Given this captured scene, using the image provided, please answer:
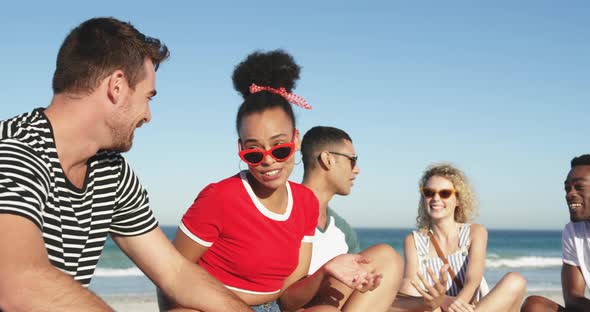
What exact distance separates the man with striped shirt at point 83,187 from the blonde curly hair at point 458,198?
10.8ft

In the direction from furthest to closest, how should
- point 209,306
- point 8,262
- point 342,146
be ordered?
point 342,146 → point 209,306 → point 8,262

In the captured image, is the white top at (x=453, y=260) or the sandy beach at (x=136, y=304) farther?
the sandy beach at (x=136, y=304)

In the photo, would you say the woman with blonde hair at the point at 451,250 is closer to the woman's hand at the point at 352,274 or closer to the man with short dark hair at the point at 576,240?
the man with short dark hair at the point at 576,240

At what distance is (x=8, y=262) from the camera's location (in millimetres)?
2312

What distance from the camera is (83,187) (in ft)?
9.97

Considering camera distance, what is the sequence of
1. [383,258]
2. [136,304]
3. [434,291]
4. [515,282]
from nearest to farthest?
1. [383,258]
2. [434,291]
3. [515,282]
4. [136,304]

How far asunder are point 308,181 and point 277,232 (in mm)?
1622

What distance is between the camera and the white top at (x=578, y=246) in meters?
5.57

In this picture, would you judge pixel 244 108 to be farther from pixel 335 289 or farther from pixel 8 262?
pixel 8 262

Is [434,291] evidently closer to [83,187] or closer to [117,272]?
[83,187]

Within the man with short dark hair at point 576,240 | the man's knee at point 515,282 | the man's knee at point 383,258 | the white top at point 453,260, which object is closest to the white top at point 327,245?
the man's knee at point 383,258

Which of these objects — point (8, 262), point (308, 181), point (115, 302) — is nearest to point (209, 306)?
point (8, 262)

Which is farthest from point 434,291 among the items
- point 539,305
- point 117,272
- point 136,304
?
point 117,272

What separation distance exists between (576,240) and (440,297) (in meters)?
1.56
